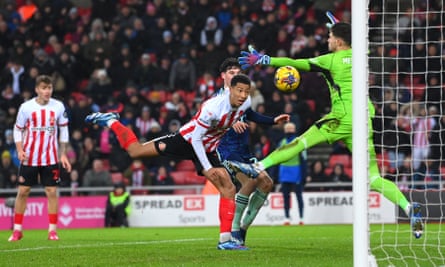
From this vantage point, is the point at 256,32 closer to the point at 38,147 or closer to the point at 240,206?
the point at 38,147

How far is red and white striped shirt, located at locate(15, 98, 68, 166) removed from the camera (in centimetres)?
1377

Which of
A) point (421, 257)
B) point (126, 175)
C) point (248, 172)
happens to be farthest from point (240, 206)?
point (126, 175)

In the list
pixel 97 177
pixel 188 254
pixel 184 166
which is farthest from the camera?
pixel 184 166

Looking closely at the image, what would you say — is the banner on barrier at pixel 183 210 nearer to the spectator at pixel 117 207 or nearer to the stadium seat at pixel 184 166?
the spectator at pixel 117 207

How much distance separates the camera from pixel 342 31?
36.3 ft

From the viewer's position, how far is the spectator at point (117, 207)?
21.0m

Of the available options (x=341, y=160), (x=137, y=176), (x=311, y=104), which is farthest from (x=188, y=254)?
(x=311, y=104)

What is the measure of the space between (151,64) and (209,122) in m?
14.7

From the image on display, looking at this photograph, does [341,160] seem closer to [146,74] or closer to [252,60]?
[146,74]

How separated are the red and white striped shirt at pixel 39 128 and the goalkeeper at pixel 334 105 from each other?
4.11 metres

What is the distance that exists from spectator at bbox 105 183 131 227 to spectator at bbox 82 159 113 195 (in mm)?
1291

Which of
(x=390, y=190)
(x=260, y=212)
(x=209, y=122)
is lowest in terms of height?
(x=260, y=212)

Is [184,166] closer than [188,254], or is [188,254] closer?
[188,254]

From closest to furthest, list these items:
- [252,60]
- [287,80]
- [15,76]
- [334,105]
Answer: [252,60], [287,80], [334,105], [15,76]
